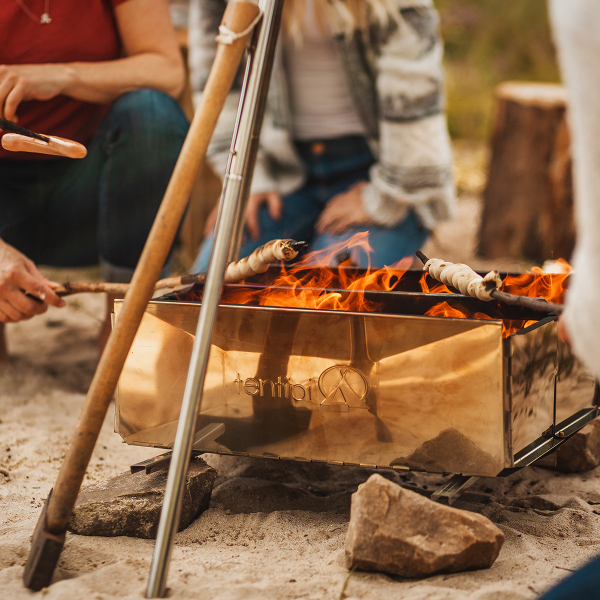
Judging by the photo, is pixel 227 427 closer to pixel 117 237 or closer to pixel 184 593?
pixel 184 593

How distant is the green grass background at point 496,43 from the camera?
6.74 meters

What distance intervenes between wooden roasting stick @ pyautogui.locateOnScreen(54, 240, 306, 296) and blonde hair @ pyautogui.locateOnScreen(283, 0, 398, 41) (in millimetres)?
998

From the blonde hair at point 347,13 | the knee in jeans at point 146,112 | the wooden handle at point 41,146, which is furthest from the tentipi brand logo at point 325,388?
the blonde hair at point 347,13

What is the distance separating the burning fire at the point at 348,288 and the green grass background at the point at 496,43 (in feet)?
18.4

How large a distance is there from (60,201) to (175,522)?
118 cm

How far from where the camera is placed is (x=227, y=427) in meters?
1.12

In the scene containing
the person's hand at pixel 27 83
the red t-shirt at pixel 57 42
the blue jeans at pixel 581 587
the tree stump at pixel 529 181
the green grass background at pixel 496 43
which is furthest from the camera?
the green grass background at pixel 496 43

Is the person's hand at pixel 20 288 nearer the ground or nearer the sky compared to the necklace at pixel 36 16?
nearer the ground

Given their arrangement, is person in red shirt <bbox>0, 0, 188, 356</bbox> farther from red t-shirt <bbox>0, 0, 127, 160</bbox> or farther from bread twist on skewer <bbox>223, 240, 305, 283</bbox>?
bread twist on skewer <bbox>223, 240, 305, 283</bbox>

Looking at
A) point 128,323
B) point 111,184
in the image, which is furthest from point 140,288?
point 111,184

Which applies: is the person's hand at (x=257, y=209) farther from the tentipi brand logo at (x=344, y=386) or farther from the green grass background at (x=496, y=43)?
the green grass background at (x=496, y=43)

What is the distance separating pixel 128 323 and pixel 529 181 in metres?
2.78

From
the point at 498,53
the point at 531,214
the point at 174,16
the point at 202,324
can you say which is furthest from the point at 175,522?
the point at 498,53

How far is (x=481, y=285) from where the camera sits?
1.02 metres
